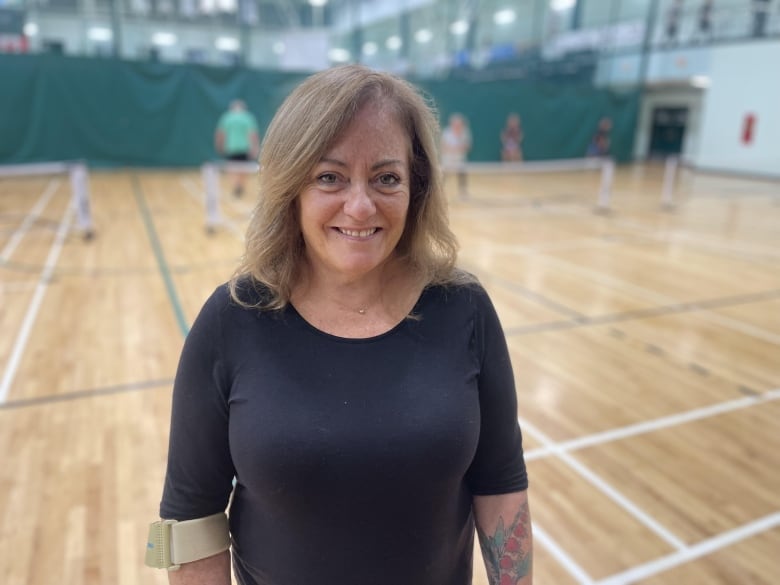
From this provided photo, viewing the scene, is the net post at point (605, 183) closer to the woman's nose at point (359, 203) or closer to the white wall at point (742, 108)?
the white wall at point (742, 108)

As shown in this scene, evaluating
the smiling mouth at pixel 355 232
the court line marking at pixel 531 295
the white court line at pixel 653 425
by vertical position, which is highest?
the smiling mouth at pixel 355 232

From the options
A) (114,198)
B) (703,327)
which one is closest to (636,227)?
(703,327)

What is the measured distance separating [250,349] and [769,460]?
3.21 meters

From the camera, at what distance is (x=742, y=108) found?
17.9m

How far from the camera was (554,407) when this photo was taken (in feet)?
12.3

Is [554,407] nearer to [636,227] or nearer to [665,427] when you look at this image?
[665,427]

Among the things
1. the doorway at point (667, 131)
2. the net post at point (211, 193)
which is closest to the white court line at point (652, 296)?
the net post at point (211, 193)

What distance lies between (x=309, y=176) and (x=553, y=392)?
126 inches

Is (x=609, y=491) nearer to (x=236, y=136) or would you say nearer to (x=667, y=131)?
(x=236, y=136)

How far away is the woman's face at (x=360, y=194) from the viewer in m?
1.09

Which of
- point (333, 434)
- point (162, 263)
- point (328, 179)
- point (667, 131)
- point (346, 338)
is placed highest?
point (667, 131)

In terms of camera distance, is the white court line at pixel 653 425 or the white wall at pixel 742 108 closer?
the white court line at pixel 653 425

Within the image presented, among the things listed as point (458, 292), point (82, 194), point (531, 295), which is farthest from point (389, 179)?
point (82, 194)

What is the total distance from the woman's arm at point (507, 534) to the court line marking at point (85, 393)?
3.07 meters
